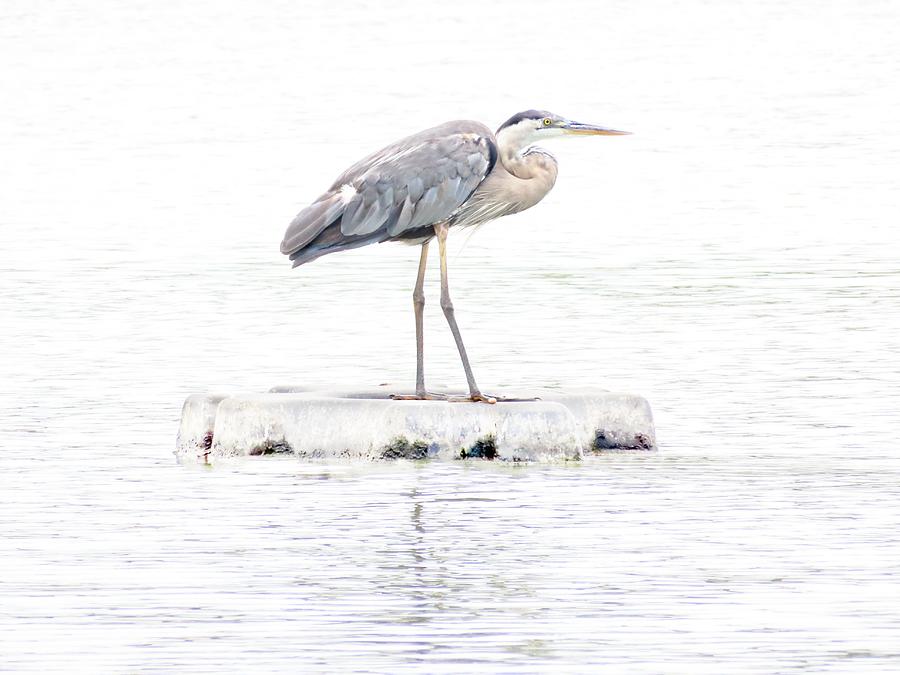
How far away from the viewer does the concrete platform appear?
14.3 metres

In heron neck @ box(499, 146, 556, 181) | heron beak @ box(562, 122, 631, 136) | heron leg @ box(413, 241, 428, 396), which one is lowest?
heron leg @ box(413, 241, 428, 396)

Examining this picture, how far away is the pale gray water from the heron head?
1422 millimetres

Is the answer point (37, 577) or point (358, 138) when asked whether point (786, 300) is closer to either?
point (37, 577)

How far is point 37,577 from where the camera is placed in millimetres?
11164

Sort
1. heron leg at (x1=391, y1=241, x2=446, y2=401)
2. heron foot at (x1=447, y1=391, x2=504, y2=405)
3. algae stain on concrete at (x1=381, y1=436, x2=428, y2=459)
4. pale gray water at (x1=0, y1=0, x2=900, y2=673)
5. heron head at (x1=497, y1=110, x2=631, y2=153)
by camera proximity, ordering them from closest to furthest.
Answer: pale gray water at (x1=0, y1=0, x2=900, y2=673), algae stain on concrete at (x1=381, y1=436, x2=428, y2=459), heron foot at (x1=447, y1=391, x2=504, y2=405), heron leg at (x1=391, y1=241, x2=446, y2=401), heron head at (x1=497, y1=110, x2=631, y2=153)

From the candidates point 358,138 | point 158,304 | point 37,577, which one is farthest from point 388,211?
point 358,138

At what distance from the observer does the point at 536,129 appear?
1568cm

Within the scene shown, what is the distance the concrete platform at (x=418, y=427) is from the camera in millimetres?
14320

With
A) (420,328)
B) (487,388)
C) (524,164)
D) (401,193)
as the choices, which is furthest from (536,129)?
(487,388)

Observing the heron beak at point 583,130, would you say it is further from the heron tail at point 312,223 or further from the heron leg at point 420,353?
the heron tail at point 312,223

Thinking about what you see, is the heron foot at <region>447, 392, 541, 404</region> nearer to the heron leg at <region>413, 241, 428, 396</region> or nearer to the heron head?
the heron leg at <region>413, 241, 428, 396</region>

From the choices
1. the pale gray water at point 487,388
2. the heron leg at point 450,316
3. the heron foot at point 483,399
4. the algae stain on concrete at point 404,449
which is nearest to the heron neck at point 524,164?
the heron leg at point 450,316

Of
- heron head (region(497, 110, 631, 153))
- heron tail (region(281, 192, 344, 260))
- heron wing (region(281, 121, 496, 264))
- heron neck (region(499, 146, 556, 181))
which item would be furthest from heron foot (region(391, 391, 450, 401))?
heron head (region(497, 110, 631, 153))

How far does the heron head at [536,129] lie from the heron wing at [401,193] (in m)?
0.23
